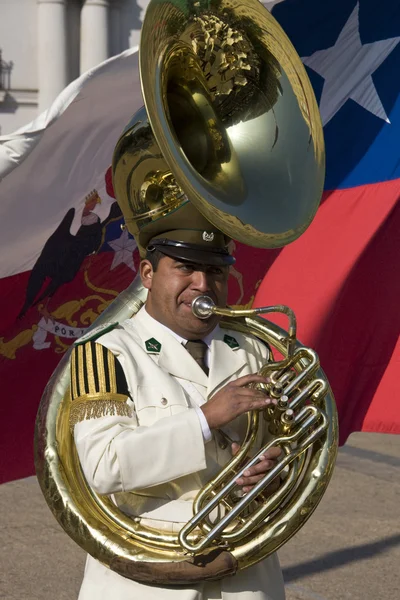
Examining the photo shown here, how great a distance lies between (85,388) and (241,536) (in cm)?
49

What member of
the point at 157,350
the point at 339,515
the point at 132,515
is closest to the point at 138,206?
the point at 157,350

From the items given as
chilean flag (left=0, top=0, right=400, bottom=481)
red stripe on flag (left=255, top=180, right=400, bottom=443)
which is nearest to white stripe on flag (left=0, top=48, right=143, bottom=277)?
chilean flag (left=0, top=0, right=400, bottom=481)

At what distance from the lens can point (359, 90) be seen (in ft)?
15.2

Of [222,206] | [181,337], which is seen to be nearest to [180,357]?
[181,337]

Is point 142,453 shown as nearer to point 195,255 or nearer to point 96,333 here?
point 96,333

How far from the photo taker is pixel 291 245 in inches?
177

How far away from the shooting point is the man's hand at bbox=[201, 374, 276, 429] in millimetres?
2623

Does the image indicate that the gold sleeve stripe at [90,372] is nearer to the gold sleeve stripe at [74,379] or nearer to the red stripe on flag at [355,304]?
the gold sleeve stripe at [74,379]

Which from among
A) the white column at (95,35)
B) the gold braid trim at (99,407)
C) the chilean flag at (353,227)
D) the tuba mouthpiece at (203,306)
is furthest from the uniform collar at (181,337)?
the white column at (95,35)

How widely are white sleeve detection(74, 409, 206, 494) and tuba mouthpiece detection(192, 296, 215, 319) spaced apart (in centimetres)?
24

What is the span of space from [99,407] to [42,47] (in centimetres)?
1666

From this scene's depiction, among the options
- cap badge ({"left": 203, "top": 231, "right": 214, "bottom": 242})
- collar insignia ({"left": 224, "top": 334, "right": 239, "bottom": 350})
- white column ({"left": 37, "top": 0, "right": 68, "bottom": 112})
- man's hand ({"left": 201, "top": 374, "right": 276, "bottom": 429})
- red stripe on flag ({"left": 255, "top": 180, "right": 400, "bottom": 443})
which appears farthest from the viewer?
white column ({"left": 37, "top": 0, "right": 68, "bottom": 112})

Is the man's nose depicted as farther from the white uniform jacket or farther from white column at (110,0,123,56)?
white column at (110,0,123,56)

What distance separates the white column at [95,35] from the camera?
1902 centimetres
